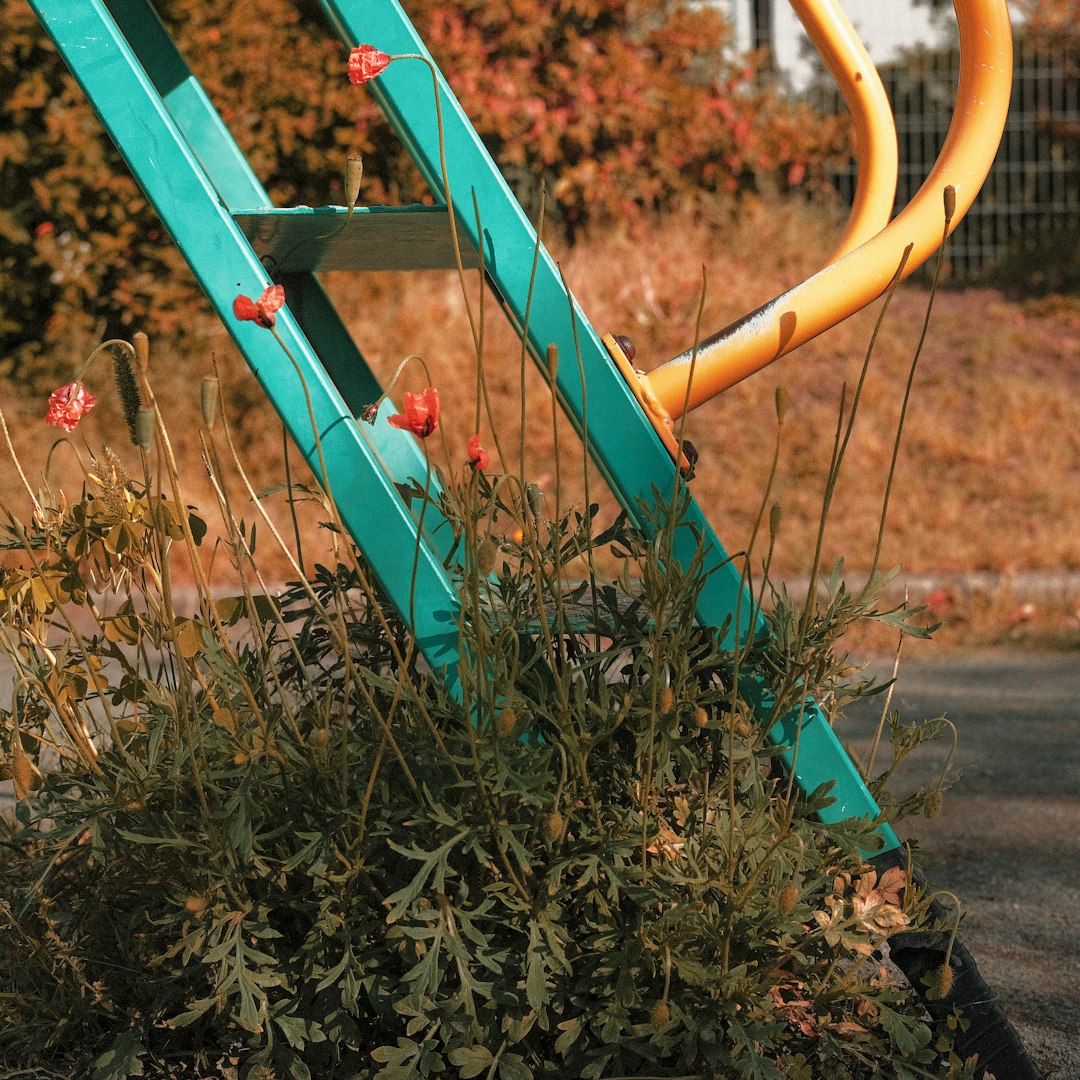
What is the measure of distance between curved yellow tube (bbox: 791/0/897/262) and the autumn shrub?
5409 mm

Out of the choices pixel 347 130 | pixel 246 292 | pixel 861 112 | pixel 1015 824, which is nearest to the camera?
pixel 246 292

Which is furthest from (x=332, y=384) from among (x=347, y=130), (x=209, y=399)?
(x=347, y=130)

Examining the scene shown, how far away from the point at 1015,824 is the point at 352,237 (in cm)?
214

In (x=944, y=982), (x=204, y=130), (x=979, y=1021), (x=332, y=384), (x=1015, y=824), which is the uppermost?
(x=204, y=130)

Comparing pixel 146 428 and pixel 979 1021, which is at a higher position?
pixel 146 428

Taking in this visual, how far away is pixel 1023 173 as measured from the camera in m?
10.3

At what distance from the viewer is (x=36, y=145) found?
Result: 22.4 ft

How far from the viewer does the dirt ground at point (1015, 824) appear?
2.22 metres

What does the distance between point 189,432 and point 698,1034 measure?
18.2 ft

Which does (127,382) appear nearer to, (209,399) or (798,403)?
(209,399)

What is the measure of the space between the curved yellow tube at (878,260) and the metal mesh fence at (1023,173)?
24.8 feet

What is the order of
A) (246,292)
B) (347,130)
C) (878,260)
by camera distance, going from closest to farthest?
1. (246,292)
2. (878,260)
3. (347,130)

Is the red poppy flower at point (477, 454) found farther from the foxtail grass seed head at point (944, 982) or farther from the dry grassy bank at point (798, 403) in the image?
the dry grassy bank at point (798, 403)

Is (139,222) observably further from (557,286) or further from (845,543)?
(557,286)
